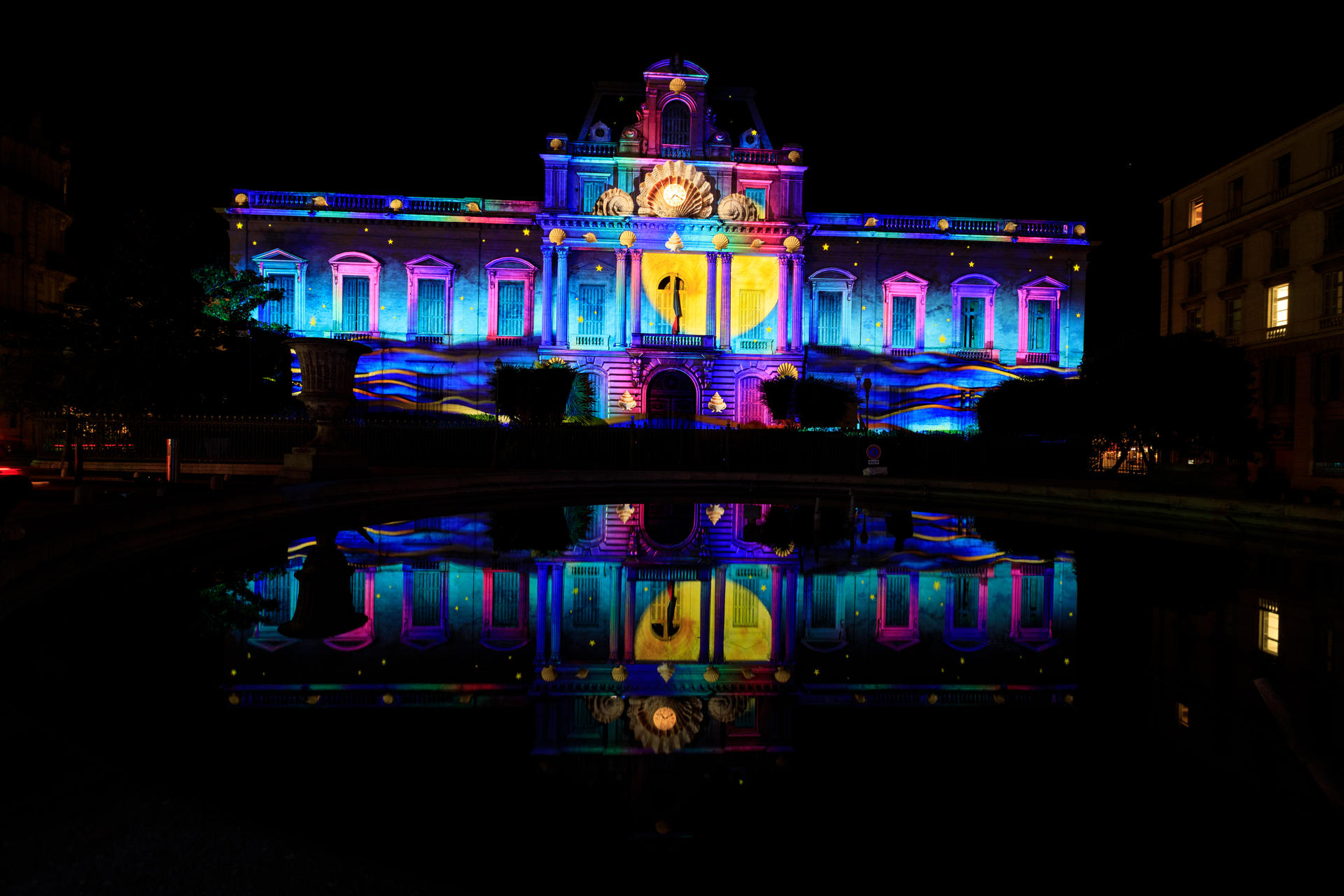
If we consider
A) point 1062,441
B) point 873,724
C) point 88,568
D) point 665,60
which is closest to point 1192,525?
point 1062,441

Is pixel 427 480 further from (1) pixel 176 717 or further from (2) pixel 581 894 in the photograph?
(2) pixel 581 894

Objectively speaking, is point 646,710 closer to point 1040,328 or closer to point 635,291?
point 635,291

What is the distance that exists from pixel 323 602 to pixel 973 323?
3504 centimetres

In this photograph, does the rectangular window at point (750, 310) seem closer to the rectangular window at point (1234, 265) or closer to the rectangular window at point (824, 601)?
the rectangular window at point (1234, 265)

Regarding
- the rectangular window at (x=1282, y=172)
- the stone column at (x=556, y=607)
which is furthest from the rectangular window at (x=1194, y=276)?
the stone column at (x=556, y=607)

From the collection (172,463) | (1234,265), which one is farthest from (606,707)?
(1234,265)

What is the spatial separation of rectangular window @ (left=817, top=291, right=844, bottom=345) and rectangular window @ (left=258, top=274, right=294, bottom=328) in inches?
928

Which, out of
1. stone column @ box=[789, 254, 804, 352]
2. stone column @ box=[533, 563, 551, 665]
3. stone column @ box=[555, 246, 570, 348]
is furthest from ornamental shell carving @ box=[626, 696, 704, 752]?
stone column @ box=[789, 254, 804, 352]

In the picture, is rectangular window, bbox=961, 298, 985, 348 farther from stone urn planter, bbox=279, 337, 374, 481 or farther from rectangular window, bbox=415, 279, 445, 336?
stone urn planter, bbox=279, 337, 374, 481

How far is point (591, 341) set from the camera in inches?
1335

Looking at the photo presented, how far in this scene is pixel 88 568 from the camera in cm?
718

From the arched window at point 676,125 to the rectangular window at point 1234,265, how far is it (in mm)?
23091

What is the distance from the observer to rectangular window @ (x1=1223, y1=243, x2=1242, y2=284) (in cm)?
3131

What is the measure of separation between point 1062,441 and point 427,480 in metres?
19.1
